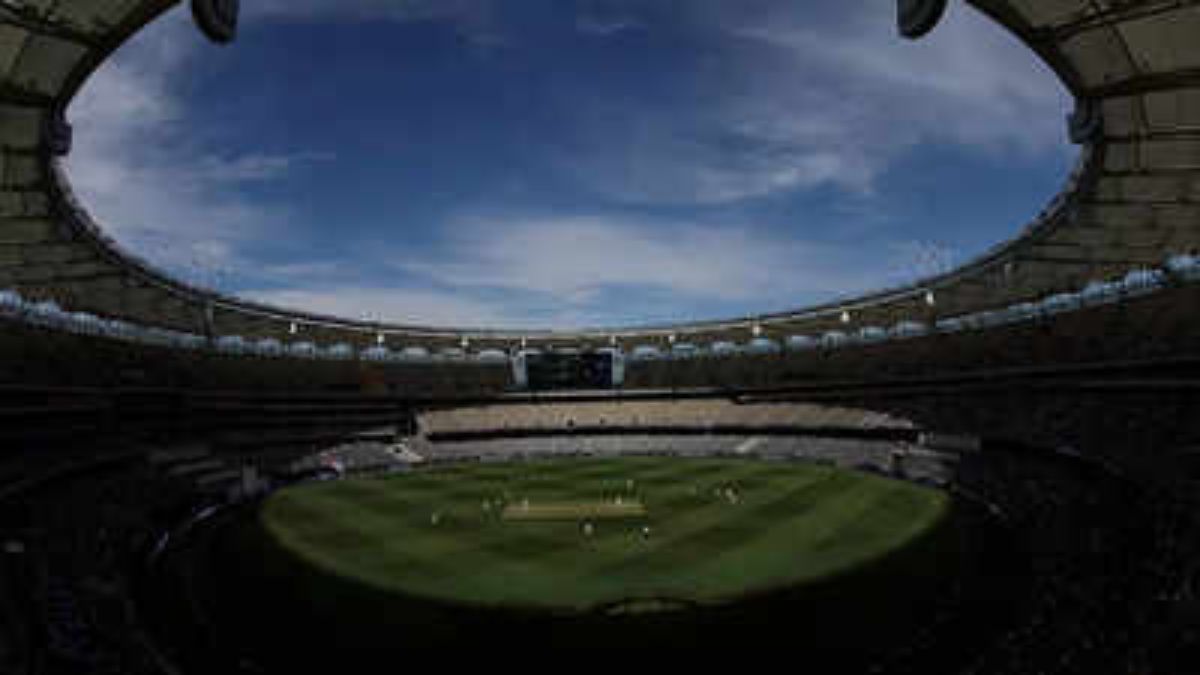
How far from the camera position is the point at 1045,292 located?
173 feet

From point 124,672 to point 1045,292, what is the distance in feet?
183

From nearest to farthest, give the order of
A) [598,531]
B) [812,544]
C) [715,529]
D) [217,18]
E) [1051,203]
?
1. [217,18]
2. [812,544]
3. [715,529]
4. [598,531]
5. [1051,203]

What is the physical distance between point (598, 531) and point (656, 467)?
23.6 m

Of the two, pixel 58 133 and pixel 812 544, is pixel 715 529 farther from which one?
pixel 58 133

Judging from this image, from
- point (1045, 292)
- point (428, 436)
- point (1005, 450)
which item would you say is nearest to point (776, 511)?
point (1005, 450)

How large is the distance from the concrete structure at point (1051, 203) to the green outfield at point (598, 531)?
15.6 metres

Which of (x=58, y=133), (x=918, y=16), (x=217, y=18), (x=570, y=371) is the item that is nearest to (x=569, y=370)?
(x=570, y=371)

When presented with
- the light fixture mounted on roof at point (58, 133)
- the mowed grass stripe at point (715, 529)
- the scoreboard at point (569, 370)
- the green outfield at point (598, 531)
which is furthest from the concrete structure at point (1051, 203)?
the scoreboard at point (569, 370)

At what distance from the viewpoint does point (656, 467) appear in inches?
2138

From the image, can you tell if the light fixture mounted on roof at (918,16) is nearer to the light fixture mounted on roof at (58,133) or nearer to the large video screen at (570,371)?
the light fixture mounted on roof at (58,133)

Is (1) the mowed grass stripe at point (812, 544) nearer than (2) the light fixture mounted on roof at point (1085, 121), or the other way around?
(1) the mowed grass stripe at point (812, 544)

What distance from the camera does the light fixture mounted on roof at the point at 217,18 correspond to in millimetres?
21172

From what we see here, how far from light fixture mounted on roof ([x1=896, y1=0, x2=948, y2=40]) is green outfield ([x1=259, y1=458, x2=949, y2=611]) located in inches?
649

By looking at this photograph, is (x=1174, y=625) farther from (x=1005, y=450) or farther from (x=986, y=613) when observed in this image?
(x=1005, y=450)
